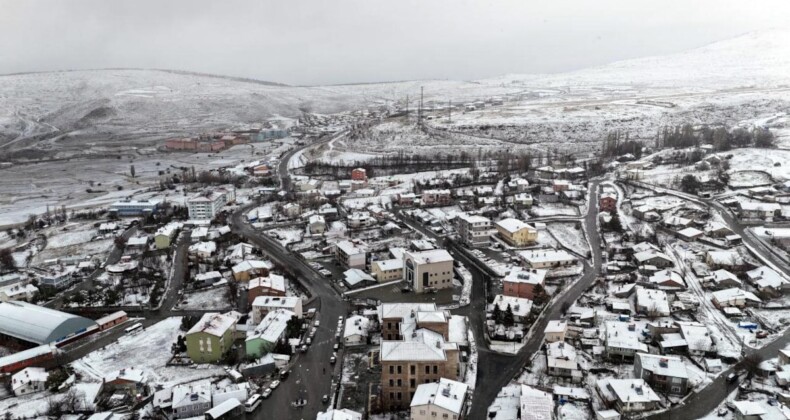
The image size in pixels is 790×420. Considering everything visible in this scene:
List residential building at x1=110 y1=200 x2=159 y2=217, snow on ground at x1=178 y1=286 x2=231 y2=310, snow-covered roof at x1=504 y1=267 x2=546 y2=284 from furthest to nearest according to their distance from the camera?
1. residential building at x1=110 y1=200 x2=159 y2=217
2. snow on ground at x1=178 y1=286 x2=231 y2=310
3. snow-covered roof at x1=504 y1=267 x2=546 y2=284

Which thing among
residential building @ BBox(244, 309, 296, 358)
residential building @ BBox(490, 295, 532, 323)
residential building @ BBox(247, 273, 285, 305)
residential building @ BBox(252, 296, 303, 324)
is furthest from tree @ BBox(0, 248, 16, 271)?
residential building @ BBox(490, 295, 532, 323)

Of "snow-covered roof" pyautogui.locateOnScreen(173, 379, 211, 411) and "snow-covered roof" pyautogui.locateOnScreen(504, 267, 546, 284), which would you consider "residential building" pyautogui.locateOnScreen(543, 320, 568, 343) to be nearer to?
"snow-covered roof" pyautogui.locateOnScreen(504, 267, 546, 284)

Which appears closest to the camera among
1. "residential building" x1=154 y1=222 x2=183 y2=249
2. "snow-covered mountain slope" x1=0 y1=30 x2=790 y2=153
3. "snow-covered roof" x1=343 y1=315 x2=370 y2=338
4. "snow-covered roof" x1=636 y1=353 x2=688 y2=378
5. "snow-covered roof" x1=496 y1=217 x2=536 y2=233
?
"snow-covered roof" x1=636 y1=353 x2=688 y2=378

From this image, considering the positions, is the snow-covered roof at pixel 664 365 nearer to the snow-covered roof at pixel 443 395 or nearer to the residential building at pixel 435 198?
the snow-covered roof at pixel 443 395

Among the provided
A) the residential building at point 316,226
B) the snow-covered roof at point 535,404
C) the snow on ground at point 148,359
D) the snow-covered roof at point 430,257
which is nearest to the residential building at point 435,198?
the residential building at point 316,226

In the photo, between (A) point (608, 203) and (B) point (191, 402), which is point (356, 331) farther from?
(A) point (608, 203)

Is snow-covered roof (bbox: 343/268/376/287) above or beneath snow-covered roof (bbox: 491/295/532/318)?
beneath

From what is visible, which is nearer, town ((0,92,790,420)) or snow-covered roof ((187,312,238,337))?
town ((0,92,790,420))

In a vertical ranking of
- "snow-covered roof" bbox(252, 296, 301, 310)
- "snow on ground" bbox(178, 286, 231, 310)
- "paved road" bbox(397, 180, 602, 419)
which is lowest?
"snow on ground" bbox(178, 286, 231, 310)
